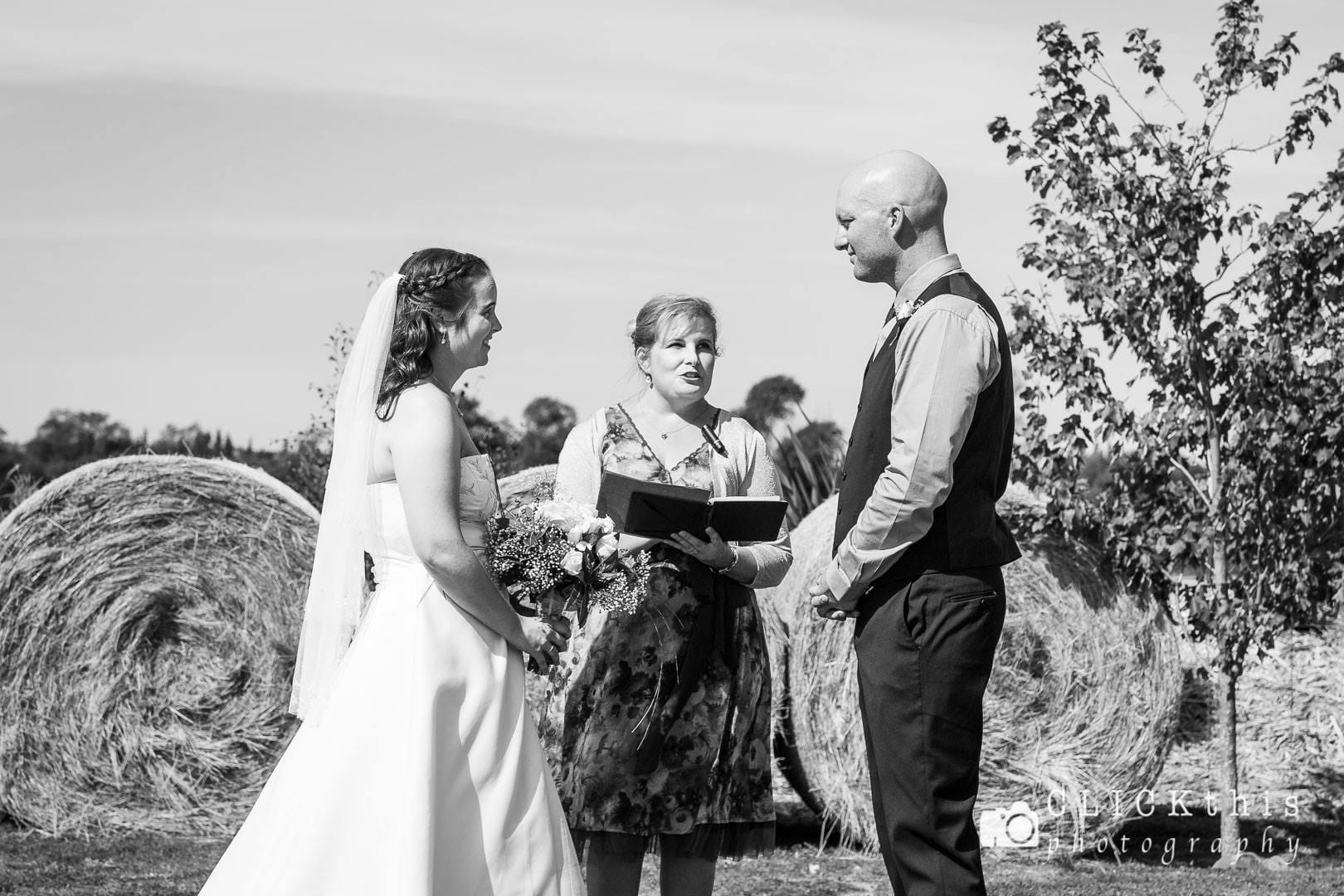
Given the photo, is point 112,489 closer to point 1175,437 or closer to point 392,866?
point 392,866

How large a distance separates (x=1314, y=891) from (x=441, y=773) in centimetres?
408

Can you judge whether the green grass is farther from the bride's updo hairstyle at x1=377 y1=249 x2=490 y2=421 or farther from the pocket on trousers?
the bride's updo hairstyle at x1=377 y1=249 x2=490 y2=421

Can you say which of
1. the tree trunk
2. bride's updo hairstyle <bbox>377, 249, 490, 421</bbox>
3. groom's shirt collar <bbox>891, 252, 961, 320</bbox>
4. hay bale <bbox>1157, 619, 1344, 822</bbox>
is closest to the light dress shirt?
groom's shirt collar <bbox>891, 252, 961, 320</bbox>

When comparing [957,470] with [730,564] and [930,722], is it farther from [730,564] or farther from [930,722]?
[730,564]

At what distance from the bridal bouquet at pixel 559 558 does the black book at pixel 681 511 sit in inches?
5.0

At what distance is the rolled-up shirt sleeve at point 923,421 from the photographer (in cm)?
359

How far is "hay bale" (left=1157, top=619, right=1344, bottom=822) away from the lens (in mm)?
8117

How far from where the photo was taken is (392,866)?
357cm

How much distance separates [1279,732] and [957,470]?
583cm

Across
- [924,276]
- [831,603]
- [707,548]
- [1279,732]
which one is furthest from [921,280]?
[1279,732]

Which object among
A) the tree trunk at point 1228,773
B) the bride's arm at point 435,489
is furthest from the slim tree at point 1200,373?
the bride's arm at point 435,489

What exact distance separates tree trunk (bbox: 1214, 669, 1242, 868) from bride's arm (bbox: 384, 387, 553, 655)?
14.6 feet

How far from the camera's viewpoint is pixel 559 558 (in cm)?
397

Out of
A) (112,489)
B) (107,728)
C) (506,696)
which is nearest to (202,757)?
(107,728)
